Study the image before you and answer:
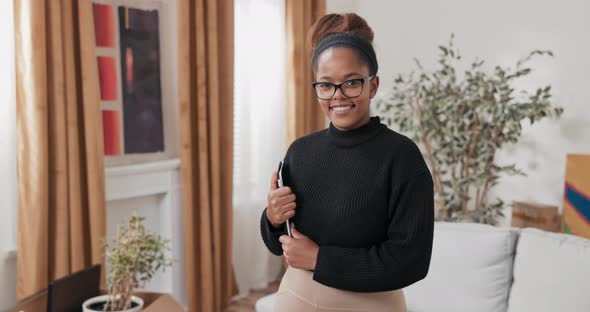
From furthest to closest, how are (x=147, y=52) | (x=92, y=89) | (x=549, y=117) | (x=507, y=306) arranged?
(x=549, y=117) < (x=147, y=52) < (x=92, y=89) < (x=507, y=306)

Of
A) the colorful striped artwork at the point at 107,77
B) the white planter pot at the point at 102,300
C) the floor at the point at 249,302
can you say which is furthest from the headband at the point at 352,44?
the floor at the point at 249,302

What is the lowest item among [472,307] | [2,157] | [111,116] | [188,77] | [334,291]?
[472,307]

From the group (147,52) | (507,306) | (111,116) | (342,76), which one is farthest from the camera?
(147,52)

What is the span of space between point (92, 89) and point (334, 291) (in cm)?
170

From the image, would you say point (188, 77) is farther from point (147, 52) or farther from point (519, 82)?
point (519, 82)

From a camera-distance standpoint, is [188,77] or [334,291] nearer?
[334,291]

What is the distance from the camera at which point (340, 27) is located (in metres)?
1.00

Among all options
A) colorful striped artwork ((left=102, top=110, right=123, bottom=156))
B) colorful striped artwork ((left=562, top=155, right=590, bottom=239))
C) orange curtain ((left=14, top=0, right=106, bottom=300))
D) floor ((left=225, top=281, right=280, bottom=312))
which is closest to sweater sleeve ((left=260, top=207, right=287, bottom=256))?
orange curtain ((left=14, top=0, right=106, bottom=300))

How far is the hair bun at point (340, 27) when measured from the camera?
3.25 feet

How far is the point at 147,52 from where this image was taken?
276 centimetres

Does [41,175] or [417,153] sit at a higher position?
[417,153]

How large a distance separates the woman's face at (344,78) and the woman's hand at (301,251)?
232 millimetres

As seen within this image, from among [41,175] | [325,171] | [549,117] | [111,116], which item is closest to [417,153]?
[325,171]

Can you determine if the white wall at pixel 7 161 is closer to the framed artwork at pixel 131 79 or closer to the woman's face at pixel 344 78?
the framed artwork at pixel 131 79
